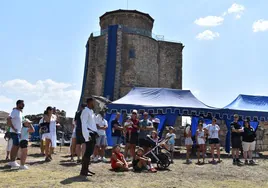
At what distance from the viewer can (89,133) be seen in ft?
19.9

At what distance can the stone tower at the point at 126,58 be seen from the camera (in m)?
27.6

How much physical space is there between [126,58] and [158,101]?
50.7 ft

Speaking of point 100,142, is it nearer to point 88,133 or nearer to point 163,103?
point 88,133

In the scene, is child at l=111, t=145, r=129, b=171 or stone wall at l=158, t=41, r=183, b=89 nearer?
child at l=111, t=145, r=129, b=171

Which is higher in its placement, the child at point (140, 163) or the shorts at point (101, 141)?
the shorts at point (101, 141)

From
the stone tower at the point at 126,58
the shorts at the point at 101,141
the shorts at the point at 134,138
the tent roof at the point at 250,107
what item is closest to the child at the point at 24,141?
the shorts at the point at 101,141

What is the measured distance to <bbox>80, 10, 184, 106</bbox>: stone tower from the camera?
27.6 metres

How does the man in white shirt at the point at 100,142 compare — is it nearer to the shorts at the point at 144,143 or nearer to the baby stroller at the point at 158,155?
the shorts at the point at 144,143

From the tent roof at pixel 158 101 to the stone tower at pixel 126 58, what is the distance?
43.2 ft

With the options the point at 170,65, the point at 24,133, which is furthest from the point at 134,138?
the point at 170,65

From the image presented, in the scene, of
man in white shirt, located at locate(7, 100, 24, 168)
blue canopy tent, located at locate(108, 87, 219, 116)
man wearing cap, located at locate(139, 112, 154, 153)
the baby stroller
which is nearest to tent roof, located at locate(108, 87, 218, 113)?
blue canopy tent, located at locate(108, 87, 219, 116)

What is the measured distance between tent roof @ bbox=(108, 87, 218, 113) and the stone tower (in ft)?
43.2

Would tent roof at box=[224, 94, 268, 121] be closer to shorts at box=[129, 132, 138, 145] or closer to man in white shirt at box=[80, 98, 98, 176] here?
shorts at box=[129, 132, 138, 145]

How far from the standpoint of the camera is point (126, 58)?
92.1 ft
